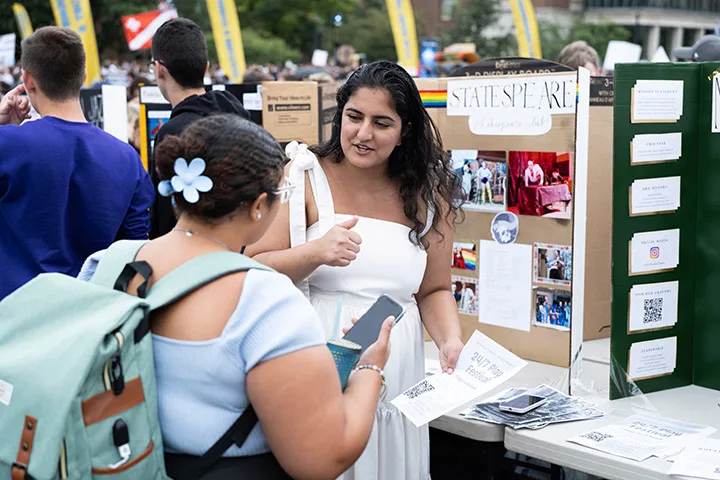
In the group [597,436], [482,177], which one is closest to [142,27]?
[482,177]

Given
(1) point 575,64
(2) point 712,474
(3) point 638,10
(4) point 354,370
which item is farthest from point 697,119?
(3) point 638,10

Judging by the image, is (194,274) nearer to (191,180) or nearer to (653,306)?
(191,180)

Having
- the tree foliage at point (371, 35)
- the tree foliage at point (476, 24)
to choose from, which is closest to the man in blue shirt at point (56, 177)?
the tree foliage at point (371, 35)

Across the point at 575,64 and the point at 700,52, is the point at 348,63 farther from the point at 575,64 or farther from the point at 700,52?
the point at 700,52

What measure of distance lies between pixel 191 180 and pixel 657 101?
1841 mm

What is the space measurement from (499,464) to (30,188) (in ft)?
5.97

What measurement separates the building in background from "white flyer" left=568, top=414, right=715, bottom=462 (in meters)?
54.0

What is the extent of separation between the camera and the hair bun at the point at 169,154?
4.94ft

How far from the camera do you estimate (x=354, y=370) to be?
166 centimetres

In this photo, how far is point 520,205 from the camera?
10.1 feet

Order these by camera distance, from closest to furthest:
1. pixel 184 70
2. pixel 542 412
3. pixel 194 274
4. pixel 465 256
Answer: pixel 194 274 → pixel 542 412 → pixel 465 256 → pixel 184 70

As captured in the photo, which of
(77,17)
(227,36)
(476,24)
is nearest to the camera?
(77,17)

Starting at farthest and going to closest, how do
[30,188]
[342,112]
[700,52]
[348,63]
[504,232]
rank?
[348,63] < [700,52] < [504,232] < [30,188] < [342,112]

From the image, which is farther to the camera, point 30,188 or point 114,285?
point 30,188
